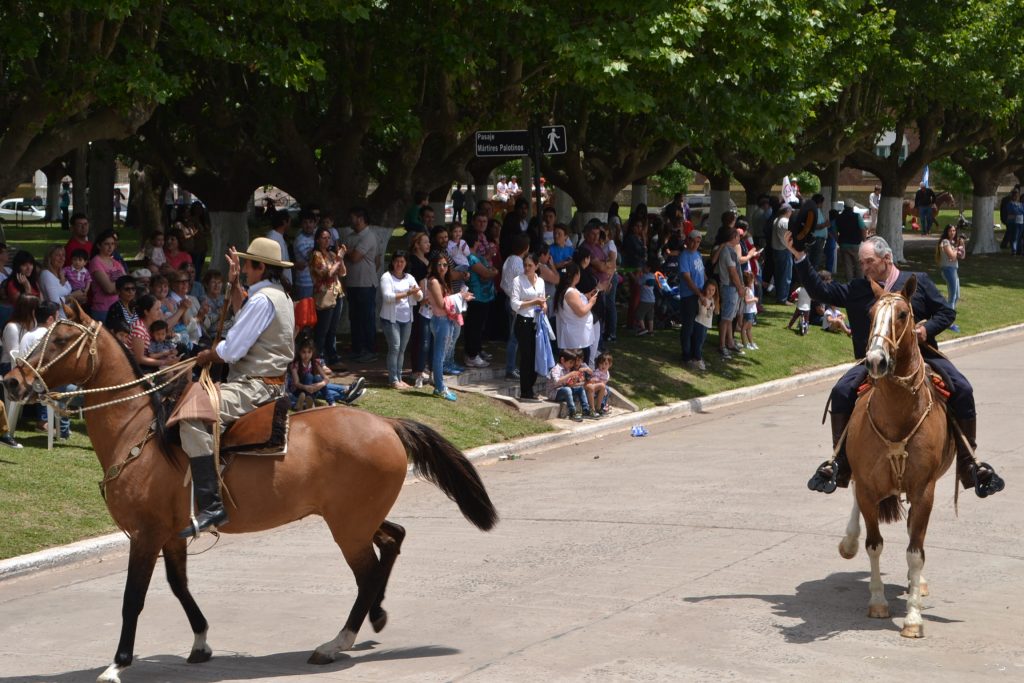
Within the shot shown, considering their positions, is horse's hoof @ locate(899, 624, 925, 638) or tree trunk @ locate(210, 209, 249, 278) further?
tree trunk @ locate(210, 209, 249, 278)

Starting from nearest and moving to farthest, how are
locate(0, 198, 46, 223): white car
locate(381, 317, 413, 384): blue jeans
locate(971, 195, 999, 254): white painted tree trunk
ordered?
locate(381, 317, 413, 384): blue jeans
locate(971, 195, 999, 254): white painted tree trunk
locate(0, 198, 46, 223): white car

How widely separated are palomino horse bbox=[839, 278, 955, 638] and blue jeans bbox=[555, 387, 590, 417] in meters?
9.10

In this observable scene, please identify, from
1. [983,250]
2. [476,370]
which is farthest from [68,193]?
[476,370]

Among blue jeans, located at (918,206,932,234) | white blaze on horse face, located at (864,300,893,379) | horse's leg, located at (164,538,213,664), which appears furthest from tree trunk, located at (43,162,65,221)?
white blaze on horse face, located at (864,300,893,379)

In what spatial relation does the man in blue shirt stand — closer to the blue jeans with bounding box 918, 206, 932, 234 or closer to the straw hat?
the straw hat

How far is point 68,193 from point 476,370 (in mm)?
36329

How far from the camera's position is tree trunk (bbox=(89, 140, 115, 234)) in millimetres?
26609

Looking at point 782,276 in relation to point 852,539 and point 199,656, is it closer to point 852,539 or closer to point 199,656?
point 852,539

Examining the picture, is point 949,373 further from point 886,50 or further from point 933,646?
point 886,50

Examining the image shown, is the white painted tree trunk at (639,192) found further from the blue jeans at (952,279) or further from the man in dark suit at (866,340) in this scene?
the man in dark suit at (866,340)

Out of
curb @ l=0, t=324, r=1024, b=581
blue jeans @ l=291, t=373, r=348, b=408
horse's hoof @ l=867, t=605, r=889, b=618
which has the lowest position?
curb @ l=0, t=324, r=1024, b=581

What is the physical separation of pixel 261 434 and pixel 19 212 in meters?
52.9

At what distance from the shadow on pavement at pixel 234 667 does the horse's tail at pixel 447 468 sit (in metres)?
0.93

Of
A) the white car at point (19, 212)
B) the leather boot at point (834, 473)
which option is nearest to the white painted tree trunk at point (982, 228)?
the leather boot at point (834, 473)
